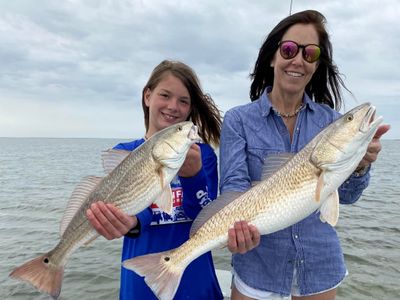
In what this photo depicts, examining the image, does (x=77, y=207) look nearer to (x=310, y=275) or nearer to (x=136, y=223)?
(x=136, y=223)

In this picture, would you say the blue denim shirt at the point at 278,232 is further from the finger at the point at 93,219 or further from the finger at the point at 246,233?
the finger at the point at 93,219

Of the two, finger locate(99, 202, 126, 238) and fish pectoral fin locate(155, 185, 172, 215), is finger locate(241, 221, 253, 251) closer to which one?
fish pectoral fin locate(155, 185, 172, 215)

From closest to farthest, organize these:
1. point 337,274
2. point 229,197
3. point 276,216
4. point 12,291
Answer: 1. point 276,216
2. point 229,197
3. point 337,274
4. point 12,291

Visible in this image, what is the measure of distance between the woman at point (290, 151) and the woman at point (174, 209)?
0.29 meters

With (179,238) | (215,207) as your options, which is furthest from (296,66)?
(179,238)

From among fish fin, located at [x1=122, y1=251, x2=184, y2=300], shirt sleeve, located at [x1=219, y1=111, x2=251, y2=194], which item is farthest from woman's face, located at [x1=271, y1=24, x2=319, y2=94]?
fish fin, located at [x1=122, y1=251, x2=184, y2=300]

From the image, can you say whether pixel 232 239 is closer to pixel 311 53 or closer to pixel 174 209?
pixel 174 209

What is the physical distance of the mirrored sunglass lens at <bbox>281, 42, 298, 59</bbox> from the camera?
3312 millimetres

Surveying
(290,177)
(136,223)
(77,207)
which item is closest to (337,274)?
(290,177)

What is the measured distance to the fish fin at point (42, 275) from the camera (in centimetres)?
323

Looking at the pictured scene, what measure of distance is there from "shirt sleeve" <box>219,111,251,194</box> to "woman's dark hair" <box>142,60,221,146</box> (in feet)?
3.06

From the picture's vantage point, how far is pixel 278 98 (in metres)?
3.54

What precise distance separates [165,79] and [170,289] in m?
2.30

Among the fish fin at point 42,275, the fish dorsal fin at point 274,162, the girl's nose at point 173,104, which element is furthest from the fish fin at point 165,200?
the girl's nose at point 173,104
